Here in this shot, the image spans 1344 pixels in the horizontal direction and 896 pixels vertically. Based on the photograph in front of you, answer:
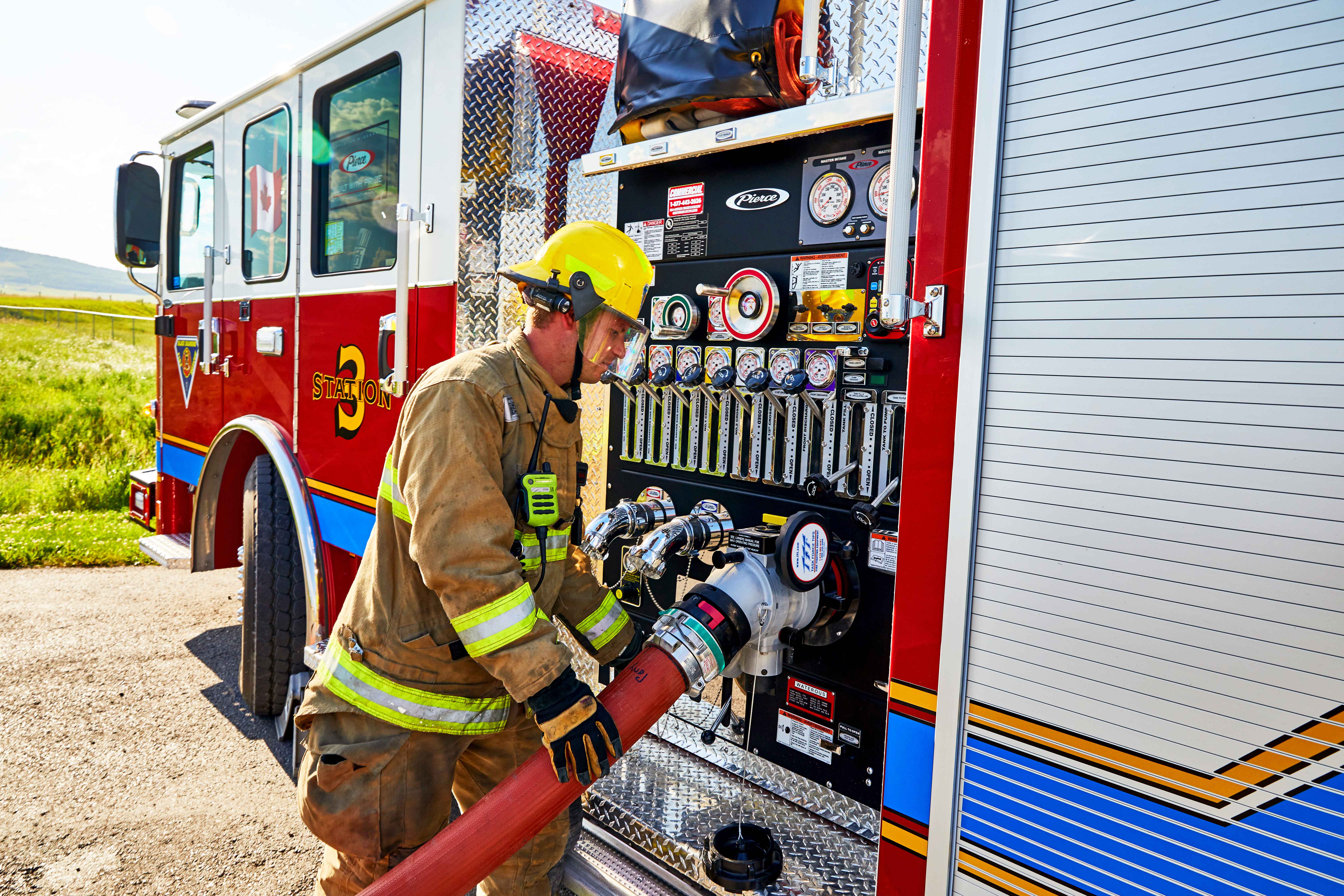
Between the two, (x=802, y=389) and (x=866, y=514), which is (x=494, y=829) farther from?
(x=802, y=389)

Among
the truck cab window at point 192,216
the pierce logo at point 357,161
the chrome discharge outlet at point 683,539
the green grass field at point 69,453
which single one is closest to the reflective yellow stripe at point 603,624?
the chrome discharge outlet at point 683,539

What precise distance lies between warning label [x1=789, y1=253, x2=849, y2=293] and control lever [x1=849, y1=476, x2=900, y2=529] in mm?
530

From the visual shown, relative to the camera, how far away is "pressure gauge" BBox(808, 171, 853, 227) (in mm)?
2123

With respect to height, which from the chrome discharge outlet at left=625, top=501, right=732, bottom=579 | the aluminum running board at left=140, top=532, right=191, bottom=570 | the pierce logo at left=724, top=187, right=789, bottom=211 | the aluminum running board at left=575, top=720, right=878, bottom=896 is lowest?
the aluminum running board at left=575, top=720, right=878, bottom=896

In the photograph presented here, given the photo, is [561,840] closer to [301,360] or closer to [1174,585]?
[1174,585]

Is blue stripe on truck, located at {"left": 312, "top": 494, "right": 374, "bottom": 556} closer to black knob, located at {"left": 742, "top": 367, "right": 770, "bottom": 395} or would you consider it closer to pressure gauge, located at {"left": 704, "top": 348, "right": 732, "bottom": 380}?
pressure gauge, located at {"left": 704, "top": 348, "right": 732, "bottom": 380}

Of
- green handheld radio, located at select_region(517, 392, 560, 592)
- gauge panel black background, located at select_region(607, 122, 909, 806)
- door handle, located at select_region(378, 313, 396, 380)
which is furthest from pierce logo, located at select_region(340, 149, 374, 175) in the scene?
green handheld radio, located at select_region(517, 392, 560, 592)

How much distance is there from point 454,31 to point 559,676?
2.23 m

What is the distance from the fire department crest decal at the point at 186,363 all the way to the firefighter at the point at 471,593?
3.38 metres

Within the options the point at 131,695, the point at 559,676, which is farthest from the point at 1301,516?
the point at 131,695

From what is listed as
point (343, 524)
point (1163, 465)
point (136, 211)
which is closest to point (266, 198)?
point (136, 211)

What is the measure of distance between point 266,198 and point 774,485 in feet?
9.96

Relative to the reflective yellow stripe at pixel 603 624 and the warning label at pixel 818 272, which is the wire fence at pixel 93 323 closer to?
the reflective yellow stripe at pixel 603 624

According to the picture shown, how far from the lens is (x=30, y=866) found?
280cm
